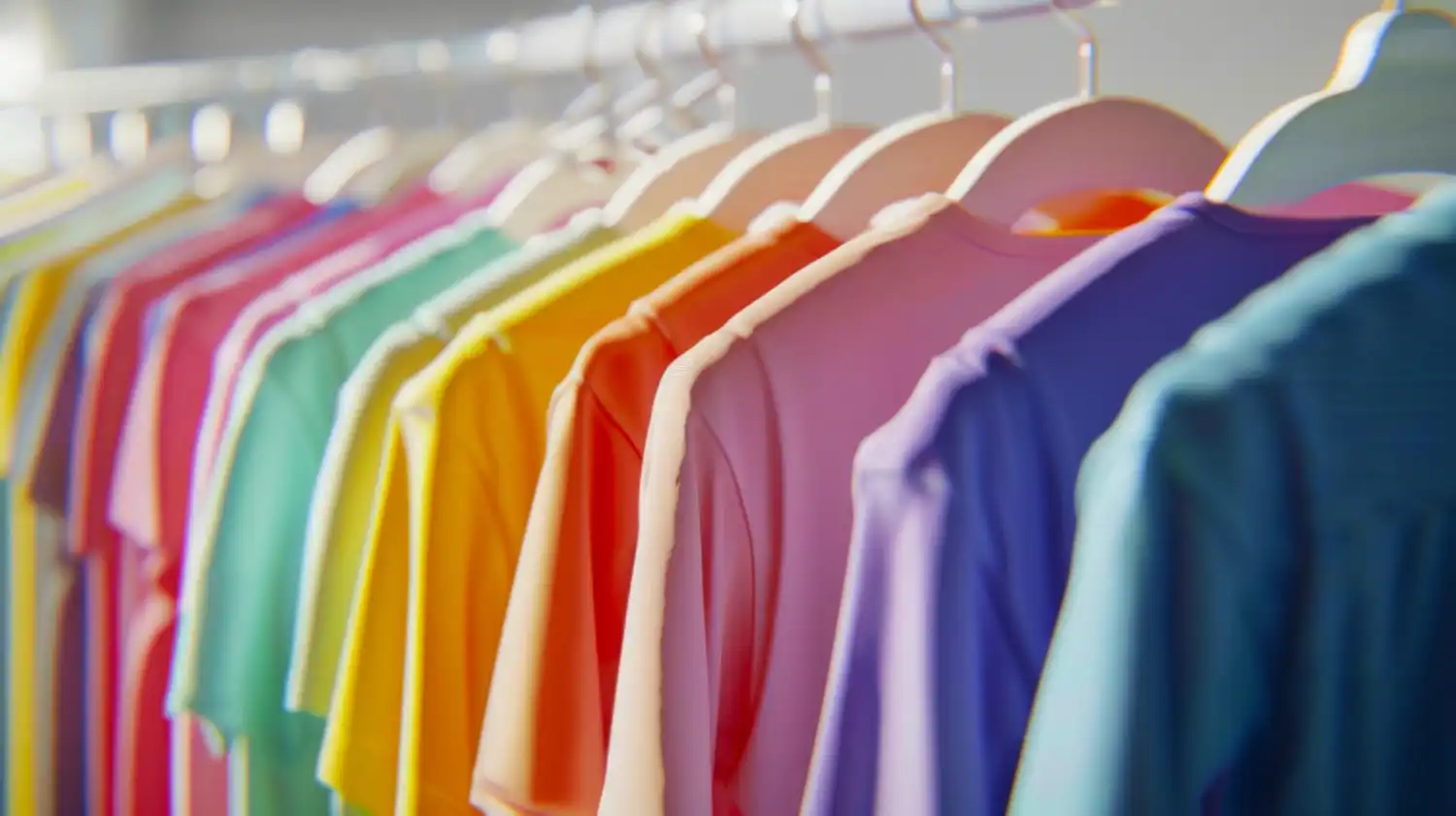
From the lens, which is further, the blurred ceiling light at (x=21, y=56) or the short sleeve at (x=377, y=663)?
the blurred ceiling light at (x=21, y=56)

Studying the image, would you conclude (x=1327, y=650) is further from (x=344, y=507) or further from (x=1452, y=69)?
(x=344, y=507)

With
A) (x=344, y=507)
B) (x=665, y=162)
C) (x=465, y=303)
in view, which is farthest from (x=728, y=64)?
(x=344, y=507)

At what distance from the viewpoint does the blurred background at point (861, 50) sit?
106 cm

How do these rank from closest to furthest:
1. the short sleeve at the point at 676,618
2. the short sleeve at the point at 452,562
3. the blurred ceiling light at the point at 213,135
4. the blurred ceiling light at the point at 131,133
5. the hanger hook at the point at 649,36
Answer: the short sleeve at the point at 676,618
the short sleeve at the point at 452,562
the hanger hook at the point at 649,36
the blurred ceiling light at the point at 213,135
the blurred ceiling light at the point at 131,133

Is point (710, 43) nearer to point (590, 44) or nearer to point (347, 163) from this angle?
point (590, 44)

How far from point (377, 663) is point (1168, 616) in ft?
1.56

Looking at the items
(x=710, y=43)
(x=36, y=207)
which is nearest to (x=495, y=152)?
(x=710, y=43)

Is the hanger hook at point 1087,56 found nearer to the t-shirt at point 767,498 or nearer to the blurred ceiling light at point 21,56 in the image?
the t-shirt at point 767,498

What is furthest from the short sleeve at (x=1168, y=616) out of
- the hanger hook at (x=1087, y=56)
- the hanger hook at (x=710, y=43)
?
the hanger hook at (x=710, y=43)

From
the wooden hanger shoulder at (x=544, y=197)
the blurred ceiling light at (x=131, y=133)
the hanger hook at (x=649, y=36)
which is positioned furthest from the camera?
the blurred ceiling light at (x=131, y=133)

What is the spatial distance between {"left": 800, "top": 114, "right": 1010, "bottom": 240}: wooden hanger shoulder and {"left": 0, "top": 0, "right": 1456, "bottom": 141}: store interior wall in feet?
0.49

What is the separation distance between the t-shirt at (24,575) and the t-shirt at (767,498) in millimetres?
668

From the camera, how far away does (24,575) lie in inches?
41.1

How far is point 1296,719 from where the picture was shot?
0.38 metres
